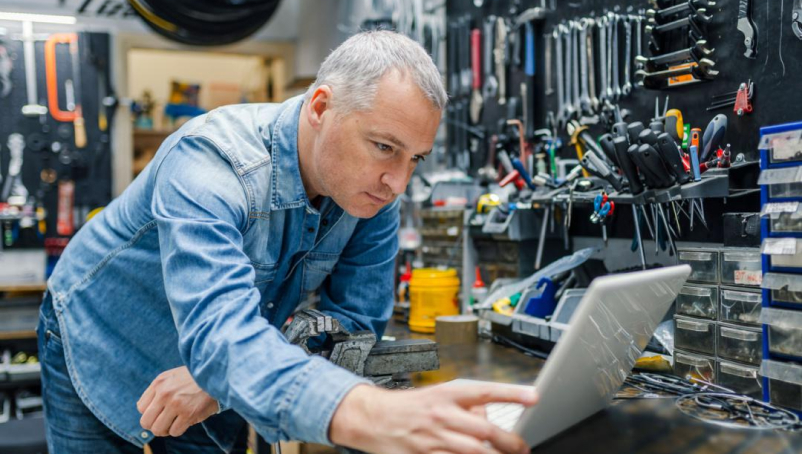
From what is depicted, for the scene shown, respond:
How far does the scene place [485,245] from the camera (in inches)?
88.7

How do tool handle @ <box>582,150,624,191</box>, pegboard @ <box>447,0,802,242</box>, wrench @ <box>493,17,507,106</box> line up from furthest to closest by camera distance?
wrench @ <box>493,17,507,106</box> < tool handle @ <box>582,150,624,191</box> < pegboard @ <box>447,0,802,242</box>

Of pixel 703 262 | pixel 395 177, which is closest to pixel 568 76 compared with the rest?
pixel 703 262

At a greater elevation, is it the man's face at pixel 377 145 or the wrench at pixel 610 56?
the wrench at pixel 610 56

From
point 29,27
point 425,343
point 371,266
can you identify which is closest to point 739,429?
point 425,343

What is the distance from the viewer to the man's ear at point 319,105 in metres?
1.01

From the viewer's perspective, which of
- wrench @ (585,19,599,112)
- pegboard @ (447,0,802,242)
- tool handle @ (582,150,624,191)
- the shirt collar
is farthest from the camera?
wrench @ (585,19,599,112)

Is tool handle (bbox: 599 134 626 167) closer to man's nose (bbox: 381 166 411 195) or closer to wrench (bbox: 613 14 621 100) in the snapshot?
wrench (bbox: 613 14 621 100)

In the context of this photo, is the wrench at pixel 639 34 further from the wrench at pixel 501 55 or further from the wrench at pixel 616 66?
the wrench at pixel 501 55

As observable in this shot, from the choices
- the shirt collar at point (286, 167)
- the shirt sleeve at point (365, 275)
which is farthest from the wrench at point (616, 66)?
the shirt collar at point (286, 167)

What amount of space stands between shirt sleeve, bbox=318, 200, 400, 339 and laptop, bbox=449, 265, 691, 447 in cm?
36

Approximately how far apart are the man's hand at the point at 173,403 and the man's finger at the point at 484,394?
489 millimetres

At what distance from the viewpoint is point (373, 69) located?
0.94m

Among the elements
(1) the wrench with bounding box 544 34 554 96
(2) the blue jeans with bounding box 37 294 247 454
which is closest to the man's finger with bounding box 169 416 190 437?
(2) the blue jeans with bounding box 37 294 247 454

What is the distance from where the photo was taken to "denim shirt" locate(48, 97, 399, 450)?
697mm
